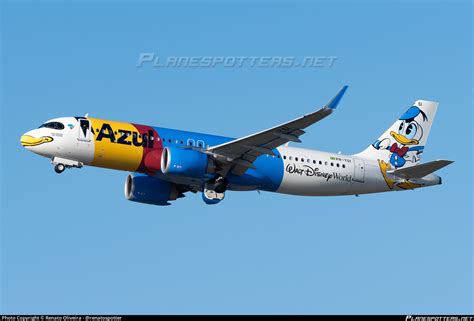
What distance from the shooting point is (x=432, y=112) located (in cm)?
6550

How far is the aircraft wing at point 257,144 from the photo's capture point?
2028 inches

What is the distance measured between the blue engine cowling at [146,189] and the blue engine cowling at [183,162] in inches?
202

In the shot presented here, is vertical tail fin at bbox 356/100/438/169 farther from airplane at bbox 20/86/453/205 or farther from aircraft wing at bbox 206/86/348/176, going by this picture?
aircraft wing at bbox 206/86/348/176

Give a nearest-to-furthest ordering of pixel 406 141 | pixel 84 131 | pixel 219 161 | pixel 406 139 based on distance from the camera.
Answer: pixel 84 131
pixel 219 161
pixel 406 141
pixel 406 139

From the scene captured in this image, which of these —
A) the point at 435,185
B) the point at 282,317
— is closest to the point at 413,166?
the point at 435,185

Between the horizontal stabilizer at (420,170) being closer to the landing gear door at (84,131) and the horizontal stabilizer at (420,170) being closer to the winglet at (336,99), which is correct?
the winglet at (336,99)

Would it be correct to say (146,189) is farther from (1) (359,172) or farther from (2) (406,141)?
(2) (406,141)

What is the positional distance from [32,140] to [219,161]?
10.0 meters

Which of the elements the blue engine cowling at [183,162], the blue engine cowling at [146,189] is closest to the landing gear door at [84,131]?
the blue engine cowling at [183,162]

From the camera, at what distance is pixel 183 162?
54.6 meters

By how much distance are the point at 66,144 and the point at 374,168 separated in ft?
60.5

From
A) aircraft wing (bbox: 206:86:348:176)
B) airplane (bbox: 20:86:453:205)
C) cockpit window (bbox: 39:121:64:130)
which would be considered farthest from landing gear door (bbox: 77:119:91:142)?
aircraft wing (bbox: 206:86:348:176)

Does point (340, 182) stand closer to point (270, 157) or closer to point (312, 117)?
point (270, 157)

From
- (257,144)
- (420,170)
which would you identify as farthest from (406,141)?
(257,144)
